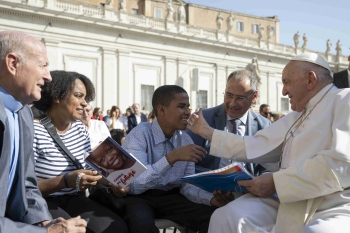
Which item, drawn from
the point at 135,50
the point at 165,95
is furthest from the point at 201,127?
the point at 135,50

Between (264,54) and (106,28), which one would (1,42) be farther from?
(264,54)

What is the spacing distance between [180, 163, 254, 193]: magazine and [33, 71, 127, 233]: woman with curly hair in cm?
71

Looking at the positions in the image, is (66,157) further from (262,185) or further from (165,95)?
(262,185)

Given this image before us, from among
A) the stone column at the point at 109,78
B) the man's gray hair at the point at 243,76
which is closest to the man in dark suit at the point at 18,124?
the man's gray hair at the point at 243,76

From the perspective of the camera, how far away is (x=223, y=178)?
11.3ft

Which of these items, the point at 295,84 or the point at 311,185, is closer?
the point at 311,185

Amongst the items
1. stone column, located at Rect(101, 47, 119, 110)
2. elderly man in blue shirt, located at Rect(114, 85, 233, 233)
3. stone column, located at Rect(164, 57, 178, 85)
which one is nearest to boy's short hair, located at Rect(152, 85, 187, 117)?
elderly man in blue shirt, located at Rect(114, 85, 233, 233)

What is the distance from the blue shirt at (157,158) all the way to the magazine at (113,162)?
475 millimetres

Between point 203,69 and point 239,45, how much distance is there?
429 cm

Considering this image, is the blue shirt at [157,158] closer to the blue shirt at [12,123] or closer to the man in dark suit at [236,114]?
the man in dark suit at [236,114]

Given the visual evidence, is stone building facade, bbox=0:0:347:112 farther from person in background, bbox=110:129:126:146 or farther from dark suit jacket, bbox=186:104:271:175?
dark suit jacket, bbox=186:104:271:175

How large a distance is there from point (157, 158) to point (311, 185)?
1.49 metres

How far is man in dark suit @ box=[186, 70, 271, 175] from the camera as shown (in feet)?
15.0

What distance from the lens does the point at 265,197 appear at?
356 centimetres
